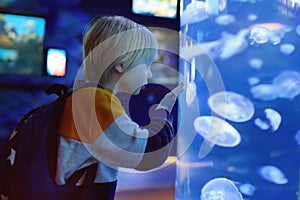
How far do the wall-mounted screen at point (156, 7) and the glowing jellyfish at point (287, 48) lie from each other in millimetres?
497

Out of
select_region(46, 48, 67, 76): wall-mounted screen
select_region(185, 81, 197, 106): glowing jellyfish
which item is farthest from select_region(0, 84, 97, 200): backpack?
select_region(185, 81, 197, 106): glowing jellyfish

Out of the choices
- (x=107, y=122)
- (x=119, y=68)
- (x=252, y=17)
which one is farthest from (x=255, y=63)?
(x=107, y=122)

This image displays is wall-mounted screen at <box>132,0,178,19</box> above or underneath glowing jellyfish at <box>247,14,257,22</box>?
above

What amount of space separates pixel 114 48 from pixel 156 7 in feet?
2.06

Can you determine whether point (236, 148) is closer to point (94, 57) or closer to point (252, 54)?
point (252, 54)

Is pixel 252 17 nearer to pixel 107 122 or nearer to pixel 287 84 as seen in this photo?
pixel 287 84

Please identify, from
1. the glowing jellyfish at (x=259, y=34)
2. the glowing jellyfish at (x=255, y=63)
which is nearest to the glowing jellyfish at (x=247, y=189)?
the glowing jellyfish at (x=255, y=63)

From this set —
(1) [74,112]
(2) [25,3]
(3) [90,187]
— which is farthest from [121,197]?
(2) [25,3]

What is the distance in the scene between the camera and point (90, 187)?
1006 millimetres

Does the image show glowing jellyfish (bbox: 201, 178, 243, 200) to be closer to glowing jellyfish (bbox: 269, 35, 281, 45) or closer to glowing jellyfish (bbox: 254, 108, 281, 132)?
glowing jellyfish (bbox: 254, 108, 281, 132)

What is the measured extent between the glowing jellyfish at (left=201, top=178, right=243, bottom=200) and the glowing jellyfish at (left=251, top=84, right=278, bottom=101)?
409 mm

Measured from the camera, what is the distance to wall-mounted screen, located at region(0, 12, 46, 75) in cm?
158

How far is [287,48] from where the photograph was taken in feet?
5.29

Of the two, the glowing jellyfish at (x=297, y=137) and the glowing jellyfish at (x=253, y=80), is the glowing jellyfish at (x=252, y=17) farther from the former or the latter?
the glowing jellyfish at (x=297, y=137)
